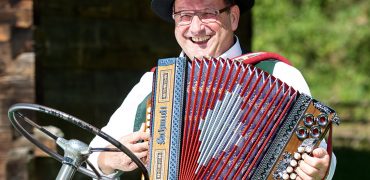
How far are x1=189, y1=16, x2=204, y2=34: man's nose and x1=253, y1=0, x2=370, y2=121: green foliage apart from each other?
13.6 meters

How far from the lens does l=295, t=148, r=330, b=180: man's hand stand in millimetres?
3346

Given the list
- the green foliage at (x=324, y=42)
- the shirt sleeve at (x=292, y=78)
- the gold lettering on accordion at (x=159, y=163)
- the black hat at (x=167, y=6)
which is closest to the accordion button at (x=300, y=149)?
the shirt sleeve at (x=292, y=78)

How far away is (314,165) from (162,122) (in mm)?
536

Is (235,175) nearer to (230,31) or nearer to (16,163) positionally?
(230,31)

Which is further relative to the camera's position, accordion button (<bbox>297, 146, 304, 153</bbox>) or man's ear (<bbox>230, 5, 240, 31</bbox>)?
man's ear (<bbox>230, 5, 240, 31</bbox>)

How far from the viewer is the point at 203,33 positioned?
3.67 meters

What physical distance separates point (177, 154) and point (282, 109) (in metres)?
0.38

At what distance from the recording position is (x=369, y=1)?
17.4m

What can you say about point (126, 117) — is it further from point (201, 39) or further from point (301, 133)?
point (301, 133)

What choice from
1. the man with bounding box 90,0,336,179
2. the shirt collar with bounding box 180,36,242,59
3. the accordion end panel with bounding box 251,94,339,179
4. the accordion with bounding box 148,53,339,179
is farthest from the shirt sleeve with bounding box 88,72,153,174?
the accordion end panel with bounding box 251,94,339,179

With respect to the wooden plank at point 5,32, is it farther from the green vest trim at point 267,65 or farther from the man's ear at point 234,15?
the green vest trim at point 267,65

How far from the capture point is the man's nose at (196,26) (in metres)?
3.66

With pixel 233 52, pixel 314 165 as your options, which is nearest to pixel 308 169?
pixel 314 165

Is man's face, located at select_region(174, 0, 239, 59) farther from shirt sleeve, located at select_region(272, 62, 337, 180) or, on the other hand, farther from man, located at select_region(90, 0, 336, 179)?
shirt sleeve, located at select_region(272, 62, 337, 180)
